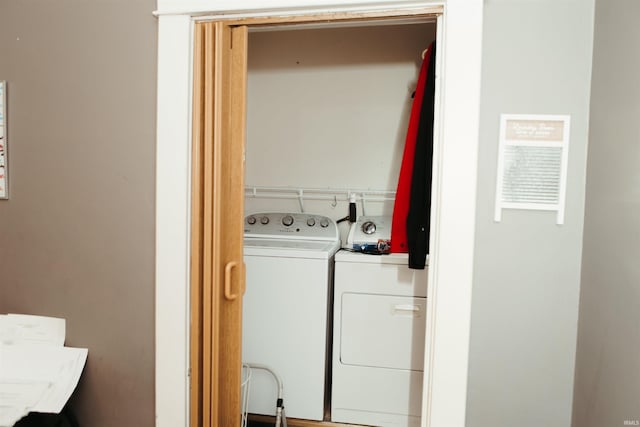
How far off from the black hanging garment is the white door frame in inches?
16.8

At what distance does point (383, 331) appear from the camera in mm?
2049

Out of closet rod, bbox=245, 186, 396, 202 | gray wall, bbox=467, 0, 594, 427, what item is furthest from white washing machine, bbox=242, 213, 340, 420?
gray wall, bbox=467, 0, 594, 427

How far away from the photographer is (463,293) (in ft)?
4.32

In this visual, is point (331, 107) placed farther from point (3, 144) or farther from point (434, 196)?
point (3, 144)

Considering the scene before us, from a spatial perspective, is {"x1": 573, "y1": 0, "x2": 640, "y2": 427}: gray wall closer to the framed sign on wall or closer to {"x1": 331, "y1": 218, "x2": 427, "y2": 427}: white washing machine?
{"x1": 331, "y1": 218, "x2": 427, "y2": 427}: white washing machine

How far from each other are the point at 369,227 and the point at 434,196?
1145mm

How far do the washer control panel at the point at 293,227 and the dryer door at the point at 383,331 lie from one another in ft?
1.79

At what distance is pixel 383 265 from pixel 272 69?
5.20ft

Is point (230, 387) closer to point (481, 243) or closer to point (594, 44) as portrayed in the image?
point (481, 243)

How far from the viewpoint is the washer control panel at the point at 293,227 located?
2.53 metres

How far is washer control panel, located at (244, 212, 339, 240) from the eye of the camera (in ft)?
8.29

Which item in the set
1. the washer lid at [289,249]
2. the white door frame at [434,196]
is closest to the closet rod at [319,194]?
the washer lid at [289,249]

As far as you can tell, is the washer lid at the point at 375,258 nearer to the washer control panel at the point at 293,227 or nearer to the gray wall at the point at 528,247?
the washer control panel at the point at 293,227

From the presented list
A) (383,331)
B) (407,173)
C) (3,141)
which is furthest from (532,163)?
(3,141)
